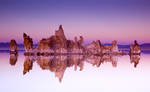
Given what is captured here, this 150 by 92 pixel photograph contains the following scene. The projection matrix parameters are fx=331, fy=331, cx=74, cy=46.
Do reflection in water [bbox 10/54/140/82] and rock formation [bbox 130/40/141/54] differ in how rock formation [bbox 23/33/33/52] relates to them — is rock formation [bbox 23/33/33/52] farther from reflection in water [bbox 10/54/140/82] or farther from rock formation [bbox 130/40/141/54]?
reflection in water [bbox 10/54/140/82]

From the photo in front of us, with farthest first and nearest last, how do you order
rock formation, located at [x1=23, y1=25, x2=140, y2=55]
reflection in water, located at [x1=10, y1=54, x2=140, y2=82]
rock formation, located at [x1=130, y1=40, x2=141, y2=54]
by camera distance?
rock formation, located at [x1=130, y1=40, x2=141, y2=54] → rock formation, located at [x1=23, y1=25, x2=140, y2=55] → reflection in water, located at [x1=10, y1=54, x2=140, y2=82]

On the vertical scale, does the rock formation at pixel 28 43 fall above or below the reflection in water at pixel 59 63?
above

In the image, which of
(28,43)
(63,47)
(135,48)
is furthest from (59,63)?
(135,48)

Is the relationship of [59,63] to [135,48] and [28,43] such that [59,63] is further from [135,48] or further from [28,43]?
[135,48]

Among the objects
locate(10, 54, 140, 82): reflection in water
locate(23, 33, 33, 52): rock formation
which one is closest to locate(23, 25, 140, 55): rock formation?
locate(23, 33, 33, 52): rock formation

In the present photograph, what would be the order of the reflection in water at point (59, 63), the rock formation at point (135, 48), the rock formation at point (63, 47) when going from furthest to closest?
the rock formation at point (135, 48) → the rock formation at point (63, 47) → the reflection in water at point (59, 63)

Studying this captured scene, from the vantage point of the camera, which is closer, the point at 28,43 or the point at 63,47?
the point at 28,43

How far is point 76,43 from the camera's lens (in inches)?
1332

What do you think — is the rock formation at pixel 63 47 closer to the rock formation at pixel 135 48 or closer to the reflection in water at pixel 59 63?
the rock formation at pixel 135 48

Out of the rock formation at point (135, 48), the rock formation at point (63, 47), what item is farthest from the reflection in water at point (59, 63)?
the rock formation at point (135, 48)

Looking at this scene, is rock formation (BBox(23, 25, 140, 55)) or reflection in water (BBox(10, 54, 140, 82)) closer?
reflection in water (BBox(10, 54, 140, 82))

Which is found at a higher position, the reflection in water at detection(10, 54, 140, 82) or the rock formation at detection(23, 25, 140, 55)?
the rock formation at detection(23, 25, 140, 55)

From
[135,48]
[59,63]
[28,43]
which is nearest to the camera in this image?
[59,63]

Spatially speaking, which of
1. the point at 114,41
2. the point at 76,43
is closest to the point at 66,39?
the point at 76,43
